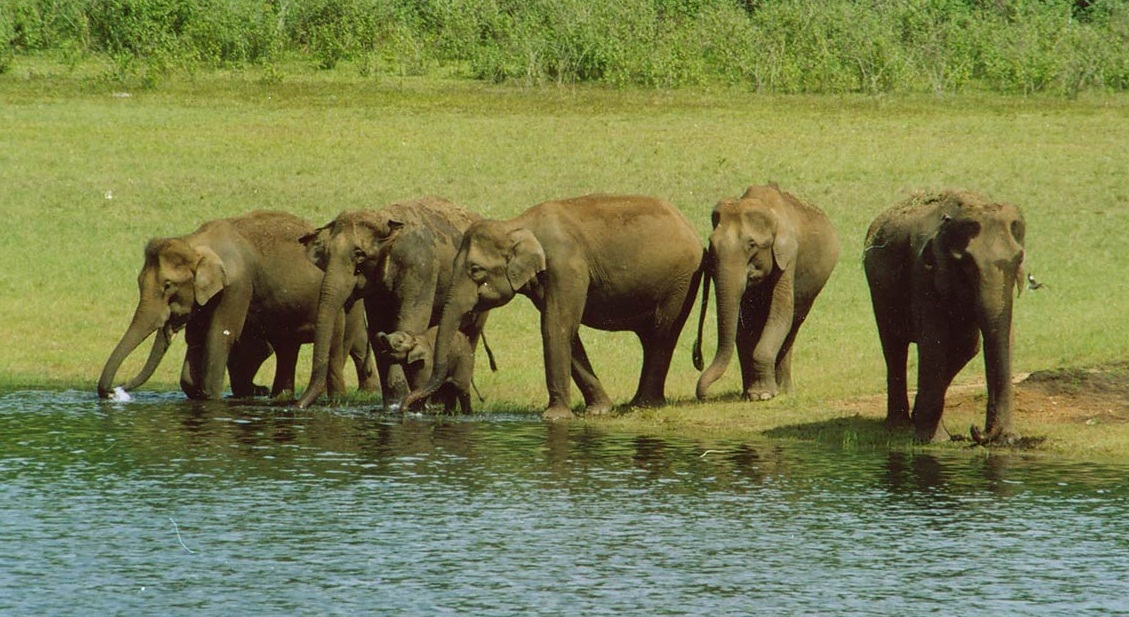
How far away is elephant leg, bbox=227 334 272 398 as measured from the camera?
20.7m

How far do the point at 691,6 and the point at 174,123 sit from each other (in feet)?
70.4

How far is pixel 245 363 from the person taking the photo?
20734 millimetres

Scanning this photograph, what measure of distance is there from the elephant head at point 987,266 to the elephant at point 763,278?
3.67 m

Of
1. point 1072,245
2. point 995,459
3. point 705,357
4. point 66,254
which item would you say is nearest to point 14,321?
point 66,254

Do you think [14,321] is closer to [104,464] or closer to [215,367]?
[215,367]

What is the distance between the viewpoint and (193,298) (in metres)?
19.6

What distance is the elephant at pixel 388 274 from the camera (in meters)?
18.8

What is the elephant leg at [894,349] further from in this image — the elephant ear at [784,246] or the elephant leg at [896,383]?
the elephant ear at [784,246]

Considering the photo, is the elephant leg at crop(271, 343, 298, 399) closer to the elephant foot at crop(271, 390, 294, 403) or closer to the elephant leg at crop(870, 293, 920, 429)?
the elephant foot at crop(271, 390, 294, 403)

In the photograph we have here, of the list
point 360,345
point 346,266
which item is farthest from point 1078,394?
point 360,345

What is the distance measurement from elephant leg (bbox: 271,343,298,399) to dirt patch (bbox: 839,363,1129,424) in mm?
6030

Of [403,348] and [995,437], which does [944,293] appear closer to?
[995,437]

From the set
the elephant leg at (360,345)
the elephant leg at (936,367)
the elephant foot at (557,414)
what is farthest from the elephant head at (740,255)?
the elephant leg at (360,345)

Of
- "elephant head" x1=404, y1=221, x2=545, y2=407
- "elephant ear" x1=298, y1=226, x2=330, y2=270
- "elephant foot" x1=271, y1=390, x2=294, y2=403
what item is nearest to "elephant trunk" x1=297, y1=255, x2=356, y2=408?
"elephant ear" x1=298, y1=226, x2=330, y2=270
